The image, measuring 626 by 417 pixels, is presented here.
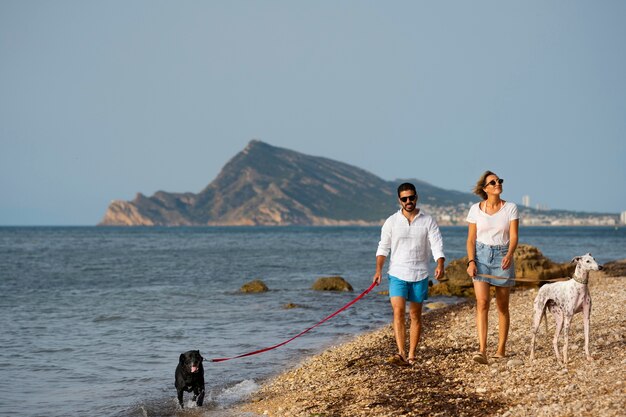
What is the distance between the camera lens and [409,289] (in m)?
9.37

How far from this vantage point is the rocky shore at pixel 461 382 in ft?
24.6

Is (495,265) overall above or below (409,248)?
below

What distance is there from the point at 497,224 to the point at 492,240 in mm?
213

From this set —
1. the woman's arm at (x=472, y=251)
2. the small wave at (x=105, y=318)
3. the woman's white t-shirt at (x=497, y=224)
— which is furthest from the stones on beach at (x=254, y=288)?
the woman's white t-shirt at (x=497, y=224)

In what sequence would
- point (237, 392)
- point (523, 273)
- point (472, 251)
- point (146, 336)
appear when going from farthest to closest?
1. point (523, 273)
2. point (146, 336)
3. point (237, 392)
4. point (472, 251)

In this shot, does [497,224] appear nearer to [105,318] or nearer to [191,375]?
[191,375]

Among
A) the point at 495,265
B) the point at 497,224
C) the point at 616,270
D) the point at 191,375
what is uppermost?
the point at 497,224

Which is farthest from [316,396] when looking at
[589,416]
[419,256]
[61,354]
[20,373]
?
[61,354]

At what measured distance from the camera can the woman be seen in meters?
9.15

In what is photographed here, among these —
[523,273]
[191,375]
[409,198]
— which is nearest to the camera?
[409,198]

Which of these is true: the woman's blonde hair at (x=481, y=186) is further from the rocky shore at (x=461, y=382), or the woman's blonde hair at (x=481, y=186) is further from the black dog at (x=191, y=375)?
the black dog at (x=191, y=375)

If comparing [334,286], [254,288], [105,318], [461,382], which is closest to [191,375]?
[461,382]

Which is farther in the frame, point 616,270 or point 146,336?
point 616,270

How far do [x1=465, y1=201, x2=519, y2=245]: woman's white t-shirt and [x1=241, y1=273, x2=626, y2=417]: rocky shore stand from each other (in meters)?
1.52
